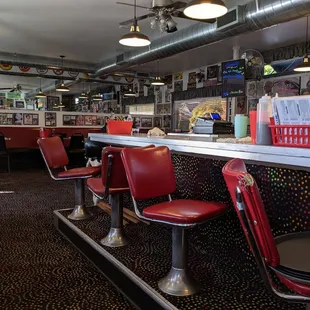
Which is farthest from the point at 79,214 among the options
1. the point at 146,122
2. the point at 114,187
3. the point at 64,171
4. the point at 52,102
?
the point at 52,102

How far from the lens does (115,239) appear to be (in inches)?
107

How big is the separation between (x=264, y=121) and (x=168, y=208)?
723mm

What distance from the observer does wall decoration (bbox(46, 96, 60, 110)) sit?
1750 cm

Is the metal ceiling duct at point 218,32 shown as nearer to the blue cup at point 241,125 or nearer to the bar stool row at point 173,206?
the blue cup at point 241,125

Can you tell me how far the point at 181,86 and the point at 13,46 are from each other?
547 cm

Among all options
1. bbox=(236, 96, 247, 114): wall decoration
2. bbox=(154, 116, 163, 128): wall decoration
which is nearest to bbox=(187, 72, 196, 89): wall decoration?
bbox=(154, 116, 163, 128): wall decoration

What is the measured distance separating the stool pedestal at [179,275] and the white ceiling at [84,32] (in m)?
4.49

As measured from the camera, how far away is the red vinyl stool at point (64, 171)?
324 centimetres

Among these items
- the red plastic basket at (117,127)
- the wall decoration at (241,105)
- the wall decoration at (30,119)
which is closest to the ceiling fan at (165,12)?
the red plastic basket at (117,127)

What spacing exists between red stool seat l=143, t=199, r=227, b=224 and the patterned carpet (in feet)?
2.29

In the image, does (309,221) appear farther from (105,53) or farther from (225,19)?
(105,53)

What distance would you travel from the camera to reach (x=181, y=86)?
1137 centimetres

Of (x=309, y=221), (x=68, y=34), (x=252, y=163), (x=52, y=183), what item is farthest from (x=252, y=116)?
(x=68, y=34)

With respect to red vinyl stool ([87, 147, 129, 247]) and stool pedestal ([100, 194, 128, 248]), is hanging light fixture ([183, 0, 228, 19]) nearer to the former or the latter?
red vinyl stool ([87, 147, 129, 247])
